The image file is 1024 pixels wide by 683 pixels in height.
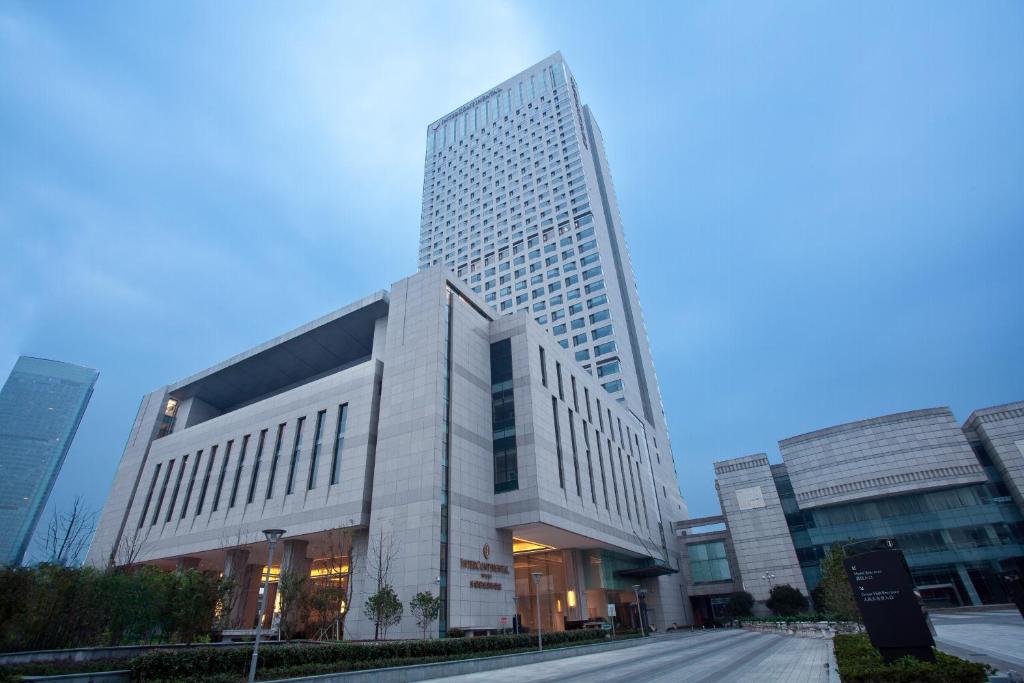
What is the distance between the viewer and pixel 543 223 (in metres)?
87.2

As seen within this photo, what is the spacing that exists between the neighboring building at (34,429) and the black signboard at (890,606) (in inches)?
5996

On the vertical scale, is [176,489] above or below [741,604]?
above

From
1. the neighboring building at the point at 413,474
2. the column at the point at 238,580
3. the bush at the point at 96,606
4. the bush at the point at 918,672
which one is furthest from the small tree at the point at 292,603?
the bush at the point at 918,672

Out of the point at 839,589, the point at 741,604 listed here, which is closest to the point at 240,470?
the point at 839,589

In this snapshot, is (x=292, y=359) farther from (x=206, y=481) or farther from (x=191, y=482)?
(x=191, y=482)

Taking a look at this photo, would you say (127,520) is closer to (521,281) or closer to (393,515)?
(393,515)

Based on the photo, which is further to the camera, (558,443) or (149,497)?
(149,497)

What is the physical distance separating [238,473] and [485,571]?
25274mm

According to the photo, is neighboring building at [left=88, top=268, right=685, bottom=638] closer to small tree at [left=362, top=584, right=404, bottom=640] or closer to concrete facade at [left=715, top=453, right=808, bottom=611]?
small tree at [left=362, top=584, right=404, bottom=640]

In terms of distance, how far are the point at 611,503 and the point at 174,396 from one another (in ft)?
168

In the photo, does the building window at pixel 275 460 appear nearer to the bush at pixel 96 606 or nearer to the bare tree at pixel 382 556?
the bush at pixel 96 606

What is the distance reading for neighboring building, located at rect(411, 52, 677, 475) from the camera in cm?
7688

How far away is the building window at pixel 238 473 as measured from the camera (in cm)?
4481

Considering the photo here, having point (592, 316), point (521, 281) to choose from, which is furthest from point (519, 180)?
point (592, 316)
